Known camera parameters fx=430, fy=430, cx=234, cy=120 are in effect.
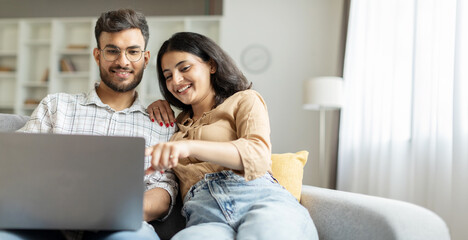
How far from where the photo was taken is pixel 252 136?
126 centimetres

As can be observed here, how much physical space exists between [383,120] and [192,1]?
3.02 metres

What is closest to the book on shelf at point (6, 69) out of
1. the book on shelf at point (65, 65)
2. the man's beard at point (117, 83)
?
the book on shelf at point (65, 65)

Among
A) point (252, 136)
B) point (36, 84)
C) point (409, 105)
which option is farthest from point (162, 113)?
point (36, 84)

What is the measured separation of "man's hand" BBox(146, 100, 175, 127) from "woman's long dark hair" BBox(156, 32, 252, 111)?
0.20 metres

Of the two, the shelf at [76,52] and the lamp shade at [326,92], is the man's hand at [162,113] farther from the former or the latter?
the shelf at [76,52]

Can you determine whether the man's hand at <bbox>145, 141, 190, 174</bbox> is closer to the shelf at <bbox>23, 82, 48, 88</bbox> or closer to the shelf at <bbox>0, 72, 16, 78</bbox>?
the shelf at <bbox>23, 82, 48, 88</bbox>

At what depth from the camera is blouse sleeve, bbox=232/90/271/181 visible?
1.18m

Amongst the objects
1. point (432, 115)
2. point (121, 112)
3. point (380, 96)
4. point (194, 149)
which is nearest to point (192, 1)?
point (380, 96)

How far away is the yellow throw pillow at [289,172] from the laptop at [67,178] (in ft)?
2.29

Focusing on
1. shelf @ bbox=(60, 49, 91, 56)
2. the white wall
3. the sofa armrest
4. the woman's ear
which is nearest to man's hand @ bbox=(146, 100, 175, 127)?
the woman's ear

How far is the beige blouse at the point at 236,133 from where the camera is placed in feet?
3.93

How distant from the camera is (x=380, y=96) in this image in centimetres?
327

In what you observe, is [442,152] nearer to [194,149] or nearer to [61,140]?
[194,149]

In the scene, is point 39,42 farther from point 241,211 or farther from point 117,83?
point 241,211
